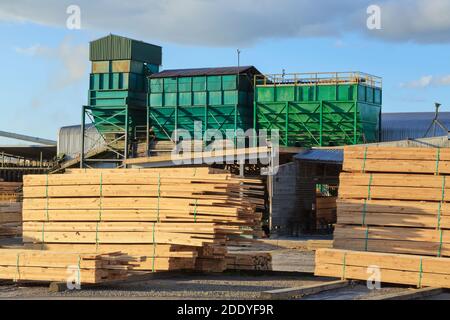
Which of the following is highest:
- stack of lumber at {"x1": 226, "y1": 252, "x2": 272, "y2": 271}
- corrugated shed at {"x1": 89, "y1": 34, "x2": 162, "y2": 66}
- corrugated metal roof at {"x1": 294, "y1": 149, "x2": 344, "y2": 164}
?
corrugated shed at {"x1": 89, "y1": 34, "x2": 162, "y2": 66}

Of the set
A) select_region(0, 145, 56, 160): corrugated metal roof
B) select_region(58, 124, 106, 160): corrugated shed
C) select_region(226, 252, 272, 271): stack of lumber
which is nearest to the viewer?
select_region(226, 252, 272, 271): stack of lumber

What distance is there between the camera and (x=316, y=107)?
1746 inches

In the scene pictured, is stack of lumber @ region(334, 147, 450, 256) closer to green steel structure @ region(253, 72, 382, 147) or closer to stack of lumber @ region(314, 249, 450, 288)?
stack of lumber @ region(314, 249, 450, 288)

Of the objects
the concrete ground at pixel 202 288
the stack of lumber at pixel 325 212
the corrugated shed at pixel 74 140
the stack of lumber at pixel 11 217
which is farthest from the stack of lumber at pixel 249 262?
the corrugated shed at pixel 74 140

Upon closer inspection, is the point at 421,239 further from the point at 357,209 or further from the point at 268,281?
the point at 268,281

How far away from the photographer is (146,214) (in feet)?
64.8

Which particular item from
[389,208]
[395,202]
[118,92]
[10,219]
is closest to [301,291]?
[389,208]

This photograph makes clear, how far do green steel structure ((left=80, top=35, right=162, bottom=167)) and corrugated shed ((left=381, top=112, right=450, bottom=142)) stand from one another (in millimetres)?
14757

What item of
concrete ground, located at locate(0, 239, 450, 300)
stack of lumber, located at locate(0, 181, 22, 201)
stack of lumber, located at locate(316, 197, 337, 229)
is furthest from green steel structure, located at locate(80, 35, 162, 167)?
concrete ground, located at locate(0, 239, 450, 300)

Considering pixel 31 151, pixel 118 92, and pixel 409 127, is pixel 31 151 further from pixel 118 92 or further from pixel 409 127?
pixel 409 127

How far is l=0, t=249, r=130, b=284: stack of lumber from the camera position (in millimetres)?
16688

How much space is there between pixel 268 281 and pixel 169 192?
10.5 ft

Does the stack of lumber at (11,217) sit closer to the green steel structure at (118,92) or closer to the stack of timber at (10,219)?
the stack of timber at (10,219)
